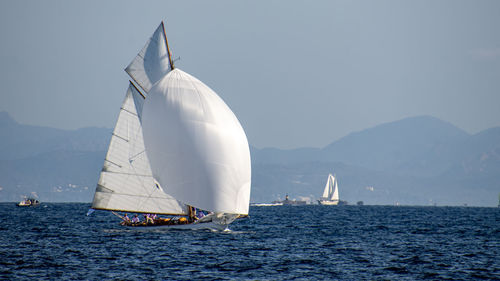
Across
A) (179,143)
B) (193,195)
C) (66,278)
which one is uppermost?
(179,143)

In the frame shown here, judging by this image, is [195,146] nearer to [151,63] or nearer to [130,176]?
[130,176]

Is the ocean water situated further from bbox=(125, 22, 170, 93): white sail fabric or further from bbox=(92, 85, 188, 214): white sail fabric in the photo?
bbox=(125, 22, 170, 93): white sail fabric

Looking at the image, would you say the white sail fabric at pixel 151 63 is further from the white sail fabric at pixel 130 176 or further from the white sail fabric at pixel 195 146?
the white sail fabric at pixel 195 146

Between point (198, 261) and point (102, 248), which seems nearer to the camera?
point (198, 261)

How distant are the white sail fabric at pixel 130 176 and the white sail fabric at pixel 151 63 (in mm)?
1225

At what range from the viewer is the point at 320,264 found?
4572 cm

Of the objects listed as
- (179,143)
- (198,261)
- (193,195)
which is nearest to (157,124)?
(179,143)

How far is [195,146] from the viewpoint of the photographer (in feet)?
185

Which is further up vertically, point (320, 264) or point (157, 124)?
point (157, 124)

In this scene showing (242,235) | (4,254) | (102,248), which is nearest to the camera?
(4,254)

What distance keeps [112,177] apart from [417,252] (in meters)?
26.0

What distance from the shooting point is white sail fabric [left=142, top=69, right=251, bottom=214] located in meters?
56.0

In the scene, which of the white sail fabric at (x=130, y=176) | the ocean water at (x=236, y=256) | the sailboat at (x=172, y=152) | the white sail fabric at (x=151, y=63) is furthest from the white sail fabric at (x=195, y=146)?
the ocean water at (x=236, y=256)

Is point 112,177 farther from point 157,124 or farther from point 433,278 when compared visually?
point 433,278
